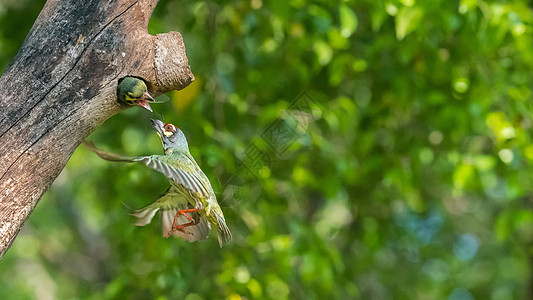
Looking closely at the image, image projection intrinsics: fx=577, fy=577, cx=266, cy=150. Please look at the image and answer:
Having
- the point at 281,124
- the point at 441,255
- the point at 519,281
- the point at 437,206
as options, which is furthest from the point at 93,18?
the point at 519,281

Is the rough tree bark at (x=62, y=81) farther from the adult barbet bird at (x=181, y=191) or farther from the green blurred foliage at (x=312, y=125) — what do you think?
the green blurred foliage at (x=312, y=125)

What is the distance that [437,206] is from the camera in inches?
215

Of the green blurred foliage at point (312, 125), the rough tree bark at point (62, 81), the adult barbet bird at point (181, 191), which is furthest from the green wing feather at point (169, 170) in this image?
the green blurred foliage at point (312, 125)

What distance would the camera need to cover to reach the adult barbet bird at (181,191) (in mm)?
1535

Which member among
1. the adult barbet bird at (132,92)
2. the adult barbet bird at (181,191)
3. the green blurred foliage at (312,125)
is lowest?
the green blurred foliage at (312,125)

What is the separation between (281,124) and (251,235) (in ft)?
2.32

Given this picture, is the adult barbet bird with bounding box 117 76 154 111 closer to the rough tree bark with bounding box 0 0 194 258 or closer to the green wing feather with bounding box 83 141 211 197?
the rough tree bark with bounding box 0 0 194 258

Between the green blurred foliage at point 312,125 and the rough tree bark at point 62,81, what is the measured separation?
93 cm

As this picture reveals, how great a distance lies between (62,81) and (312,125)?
2.16 meters

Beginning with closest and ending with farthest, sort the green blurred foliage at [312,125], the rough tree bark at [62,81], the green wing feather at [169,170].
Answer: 1. the green wing feather at [169,170]
2. the rough tree bark at [62,81]
3. the green blurred foliage at [312,125]

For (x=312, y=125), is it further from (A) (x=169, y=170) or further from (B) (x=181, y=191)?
(A) (x=169, y=170)

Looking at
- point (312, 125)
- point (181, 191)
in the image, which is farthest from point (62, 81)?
point (312, 125)

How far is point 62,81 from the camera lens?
1.79 meters

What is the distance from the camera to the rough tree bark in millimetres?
1748
